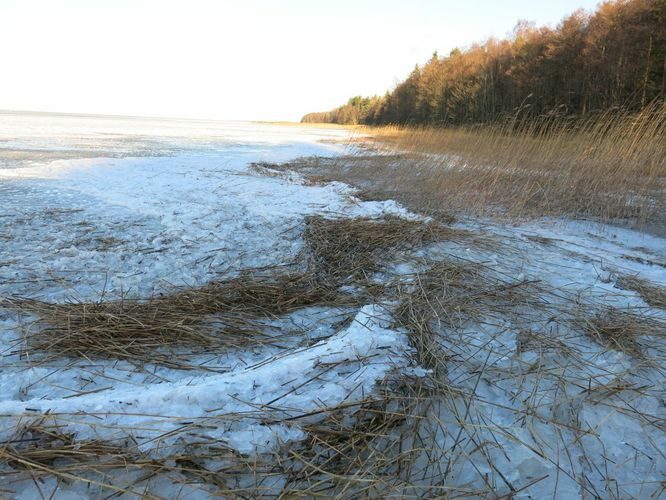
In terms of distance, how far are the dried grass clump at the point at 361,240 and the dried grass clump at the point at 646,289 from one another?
1201 millimetres

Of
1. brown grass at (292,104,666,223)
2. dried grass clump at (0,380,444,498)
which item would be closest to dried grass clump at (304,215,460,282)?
brown grass at (292,104,666,223)

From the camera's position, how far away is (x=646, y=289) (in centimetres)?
235

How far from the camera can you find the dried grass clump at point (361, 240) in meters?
2.64

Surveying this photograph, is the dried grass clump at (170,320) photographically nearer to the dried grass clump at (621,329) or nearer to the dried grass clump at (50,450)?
the dried grass clump at (50,450)

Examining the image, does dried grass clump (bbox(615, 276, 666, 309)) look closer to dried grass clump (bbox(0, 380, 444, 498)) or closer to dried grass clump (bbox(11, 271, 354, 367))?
dried grass clump (bbox(11, 271, 354, 367))

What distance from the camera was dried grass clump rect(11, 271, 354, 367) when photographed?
1625mm

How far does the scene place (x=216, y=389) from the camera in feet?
4.23

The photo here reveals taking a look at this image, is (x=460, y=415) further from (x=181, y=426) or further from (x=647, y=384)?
(x=181, y=426)

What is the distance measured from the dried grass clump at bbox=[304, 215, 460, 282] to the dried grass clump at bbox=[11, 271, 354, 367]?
371 millimetres

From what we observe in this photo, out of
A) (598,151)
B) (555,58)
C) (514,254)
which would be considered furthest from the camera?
(555,58)

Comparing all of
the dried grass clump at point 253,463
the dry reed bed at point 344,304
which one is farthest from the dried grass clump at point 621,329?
the dried grass clump at point 253,463

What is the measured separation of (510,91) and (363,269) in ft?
70.5

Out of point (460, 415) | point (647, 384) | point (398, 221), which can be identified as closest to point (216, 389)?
point (460, 415)

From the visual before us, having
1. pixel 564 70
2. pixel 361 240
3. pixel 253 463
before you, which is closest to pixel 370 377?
pixel 253 463
